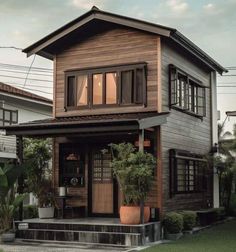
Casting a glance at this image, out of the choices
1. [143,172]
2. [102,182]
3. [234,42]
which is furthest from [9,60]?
[143,172]

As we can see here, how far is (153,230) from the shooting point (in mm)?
15094

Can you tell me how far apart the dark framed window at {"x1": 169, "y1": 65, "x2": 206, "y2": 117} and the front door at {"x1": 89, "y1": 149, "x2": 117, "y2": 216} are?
2.95 meters

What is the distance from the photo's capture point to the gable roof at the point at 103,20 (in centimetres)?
1686

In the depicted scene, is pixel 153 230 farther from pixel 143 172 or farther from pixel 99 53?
pixel 99 53

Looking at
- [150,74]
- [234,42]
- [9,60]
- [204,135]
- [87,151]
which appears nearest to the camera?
[150,74]

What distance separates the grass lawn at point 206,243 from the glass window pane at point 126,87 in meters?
4.69

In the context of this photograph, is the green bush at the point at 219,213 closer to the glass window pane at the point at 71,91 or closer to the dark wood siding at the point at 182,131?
the dark wood siding at the point at 182,131

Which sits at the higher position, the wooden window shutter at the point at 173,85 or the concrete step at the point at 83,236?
the wooden window shutter at the point at 173,85

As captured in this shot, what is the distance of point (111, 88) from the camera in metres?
18.0

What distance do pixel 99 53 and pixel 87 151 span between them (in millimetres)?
3294

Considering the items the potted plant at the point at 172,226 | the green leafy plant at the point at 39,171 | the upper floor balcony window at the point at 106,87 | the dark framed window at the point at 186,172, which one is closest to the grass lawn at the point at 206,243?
the potted plant at the point at 172,226

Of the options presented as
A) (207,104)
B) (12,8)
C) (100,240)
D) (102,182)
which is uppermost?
(12,8)

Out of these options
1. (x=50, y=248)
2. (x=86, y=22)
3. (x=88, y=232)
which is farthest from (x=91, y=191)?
(x=86, y=22)

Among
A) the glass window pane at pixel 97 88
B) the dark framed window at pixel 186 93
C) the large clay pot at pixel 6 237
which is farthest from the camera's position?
the glass window pane at pixel 97 88
